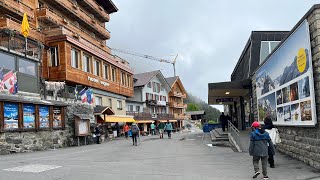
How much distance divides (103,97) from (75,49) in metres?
7.53

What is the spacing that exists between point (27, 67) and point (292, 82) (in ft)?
50.9

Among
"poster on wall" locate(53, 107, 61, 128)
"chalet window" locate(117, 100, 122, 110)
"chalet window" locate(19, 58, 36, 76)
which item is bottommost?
"poster on wall" locate(53, 107, 61, 128)

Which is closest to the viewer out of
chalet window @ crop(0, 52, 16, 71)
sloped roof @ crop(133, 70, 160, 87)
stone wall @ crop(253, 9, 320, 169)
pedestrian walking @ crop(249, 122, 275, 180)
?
pedestrian walking @ crop(249, 122, 275, 180)

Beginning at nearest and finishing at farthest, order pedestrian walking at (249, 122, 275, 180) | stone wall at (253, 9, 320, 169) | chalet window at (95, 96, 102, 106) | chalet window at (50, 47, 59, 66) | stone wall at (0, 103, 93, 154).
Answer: pedestrian walking at (249, 122, 275, 180) < stone wall at (253, 9, 320, 169) < stone wall at (0, 103, 93, 154) < chalet window at (50, 47, 59, 66) < chalet window at (95, 96, 102, 106)

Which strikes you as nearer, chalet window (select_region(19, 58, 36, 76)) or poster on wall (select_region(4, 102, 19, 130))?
poster on wall (select_region(4, 102, 19, 130))

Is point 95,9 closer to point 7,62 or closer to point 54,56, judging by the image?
point 54,56

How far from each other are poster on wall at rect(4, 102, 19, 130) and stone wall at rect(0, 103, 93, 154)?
1.22 feet

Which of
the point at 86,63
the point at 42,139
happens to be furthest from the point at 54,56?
the point at 42,139

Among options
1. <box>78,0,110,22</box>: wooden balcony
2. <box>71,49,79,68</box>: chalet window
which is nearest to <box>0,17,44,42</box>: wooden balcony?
<box>71,49,79,68</box>: chalet window

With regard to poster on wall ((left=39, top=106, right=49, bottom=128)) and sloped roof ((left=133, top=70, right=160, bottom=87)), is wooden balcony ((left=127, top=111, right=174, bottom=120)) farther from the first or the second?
poster on wall ((left=39, top=106, right=49, bottom=128))

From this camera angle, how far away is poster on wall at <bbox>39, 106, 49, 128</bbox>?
67.6 ft

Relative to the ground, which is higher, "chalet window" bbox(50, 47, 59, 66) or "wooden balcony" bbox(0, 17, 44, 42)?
"wooden balcony" bbox(0, 17, 44, 42)

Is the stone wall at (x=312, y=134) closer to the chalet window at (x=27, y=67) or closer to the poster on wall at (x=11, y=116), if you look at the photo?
the poster on wall at (x=11, y=116)

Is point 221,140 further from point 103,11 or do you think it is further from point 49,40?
point 103,11
